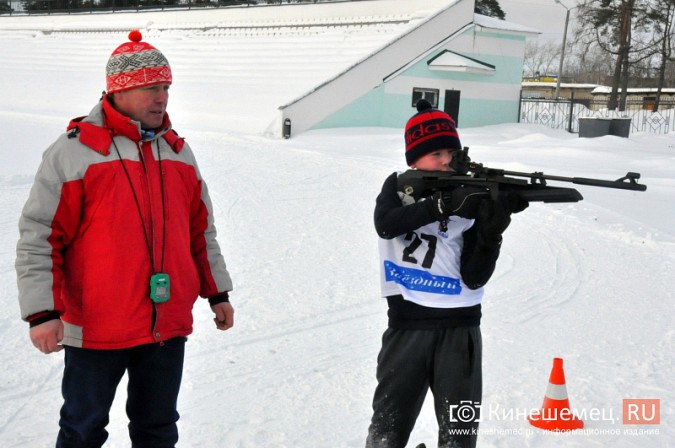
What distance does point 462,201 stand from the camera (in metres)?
2.83

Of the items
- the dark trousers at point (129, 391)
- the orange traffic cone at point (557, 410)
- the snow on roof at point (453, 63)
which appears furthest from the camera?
the snow on roof at point (453, 63)

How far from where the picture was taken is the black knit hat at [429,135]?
3.17 metres

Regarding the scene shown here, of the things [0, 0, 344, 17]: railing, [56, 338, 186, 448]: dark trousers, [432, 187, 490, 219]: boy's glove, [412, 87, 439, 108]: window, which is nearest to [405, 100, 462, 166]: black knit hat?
[432, 187, 490, 219]: boy's glove

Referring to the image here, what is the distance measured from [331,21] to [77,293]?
1057 inches

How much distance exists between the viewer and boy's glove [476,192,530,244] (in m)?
2.79

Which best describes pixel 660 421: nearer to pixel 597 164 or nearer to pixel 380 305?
pixel 380 305

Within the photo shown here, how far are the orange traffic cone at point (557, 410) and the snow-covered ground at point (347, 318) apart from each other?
0.26 ft

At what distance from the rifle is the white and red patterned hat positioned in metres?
1.13

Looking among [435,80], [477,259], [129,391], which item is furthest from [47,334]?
[435,80]

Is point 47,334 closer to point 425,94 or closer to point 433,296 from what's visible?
point 433,296

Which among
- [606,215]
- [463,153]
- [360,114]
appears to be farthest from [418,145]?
[360,114]

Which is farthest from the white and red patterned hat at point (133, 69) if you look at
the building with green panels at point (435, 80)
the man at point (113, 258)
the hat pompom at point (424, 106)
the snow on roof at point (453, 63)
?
the snow on roof at point (453, 63)

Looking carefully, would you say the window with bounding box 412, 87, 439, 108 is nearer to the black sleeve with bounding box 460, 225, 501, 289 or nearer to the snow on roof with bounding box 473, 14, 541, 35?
the snow on roof with bounding box 473, 14, 541, 35

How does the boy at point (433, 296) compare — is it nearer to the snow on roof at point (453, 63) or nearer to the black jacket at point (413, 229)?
the black jacket at point (413, 229)
